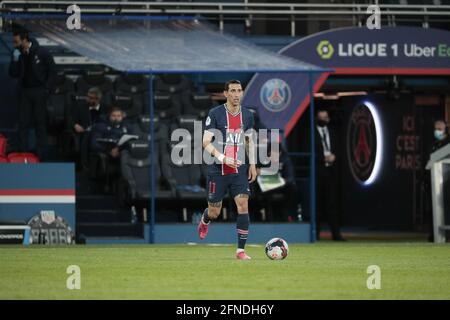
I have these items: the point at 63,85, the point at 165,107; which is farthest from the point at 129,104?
the point at 63,85

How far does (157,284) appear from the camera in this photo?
14.3 meters

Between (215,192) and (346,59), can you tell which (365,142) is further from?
(215,192)

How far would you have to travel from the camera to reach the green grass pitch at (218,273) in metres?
13.4

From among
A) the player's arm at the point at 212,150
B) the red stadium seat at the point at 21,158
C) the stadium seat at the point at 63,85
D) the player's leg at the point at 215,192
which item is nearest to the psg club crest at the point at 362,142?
the stadium seat at the point at 63,85

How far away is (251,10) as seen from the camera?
92.9 ft

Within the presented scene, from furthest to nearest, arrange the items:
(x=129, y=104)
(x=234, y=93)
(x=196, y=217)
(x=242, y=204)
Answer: (x=129, y=104) → (x=196, y=217) → (x=242, y=204) → (x=234, y=93)

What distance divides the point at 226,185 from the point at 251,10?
10.6m

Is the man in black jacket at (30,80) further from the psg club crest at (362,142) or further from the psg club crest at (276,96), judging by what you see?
the psg club crest at (362,142)

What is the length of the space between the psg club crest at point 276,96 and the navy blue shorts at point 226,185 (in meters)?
9.55

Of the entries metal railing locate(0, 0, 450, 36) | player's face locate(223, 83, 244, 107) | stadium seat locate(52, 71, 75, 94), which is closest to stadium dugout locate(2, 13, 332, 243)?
metal railing locate(0, 0, 450, 36)

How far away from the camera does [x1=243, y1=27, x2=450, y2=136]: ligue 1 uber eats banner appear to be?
27.8 meters

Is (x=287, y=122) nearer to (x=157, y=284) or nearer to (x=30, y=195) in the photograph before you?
(x=30, y=195)

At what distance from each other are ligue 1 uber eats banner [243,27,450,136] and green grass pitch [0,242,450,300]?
6.36 m

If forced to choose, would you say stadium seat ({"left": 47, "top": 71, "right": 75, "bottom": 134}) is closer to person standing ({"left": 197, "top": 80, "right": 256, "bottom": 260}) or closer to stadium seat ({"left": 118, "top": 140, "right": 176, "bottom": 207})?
stadium seat ({"left": 118, "top": 140, "right": 176, "bottom": 207})
